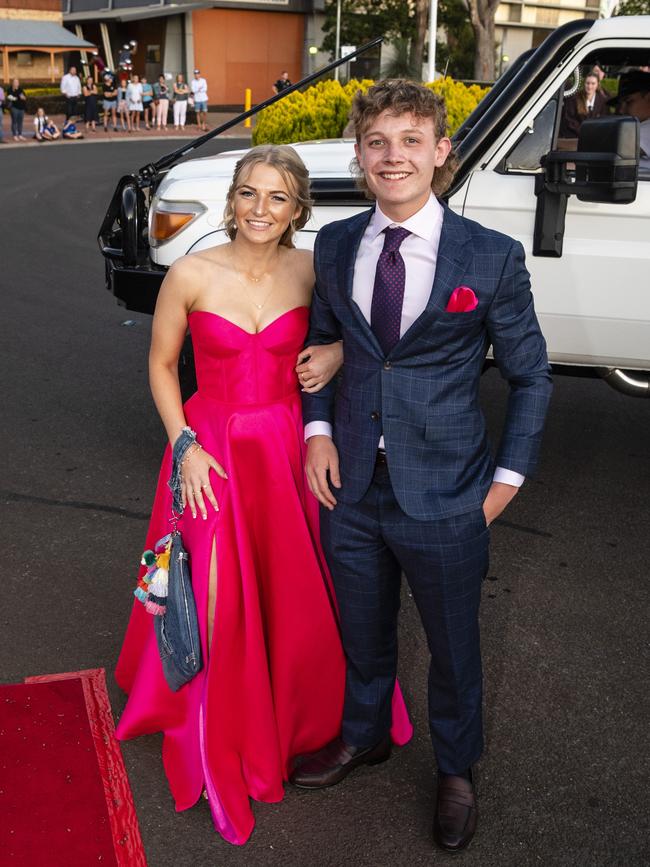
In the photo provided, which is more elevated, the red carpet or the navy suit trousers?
the navy suit trousers

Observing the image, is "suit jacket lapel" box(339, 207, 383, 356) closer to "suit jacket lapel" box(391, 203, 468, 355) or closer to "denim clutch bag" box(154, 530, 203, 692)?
"suit jacket lapel" box(391, 203, 468, 355)

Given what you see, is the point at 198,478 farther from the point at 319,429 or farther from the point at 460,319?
the point at 460,319

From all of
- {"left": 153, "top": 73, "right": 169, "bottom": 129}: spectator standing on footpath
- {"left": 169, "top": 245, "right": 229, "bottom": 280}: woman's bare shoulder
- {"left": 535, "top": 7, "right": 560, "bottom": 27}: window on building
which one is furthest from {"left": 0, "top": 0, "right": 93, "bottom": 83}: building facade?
{"left": 169, "top": 245, "right": 229, "bottom": 280}: woman's bare shoulder

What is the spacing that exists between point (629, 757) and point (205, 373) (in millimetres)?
1831

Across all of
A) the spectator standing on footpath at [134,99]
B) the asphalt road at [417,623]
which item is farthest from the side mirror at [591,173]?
the spectator standing on footpath at [134,99]

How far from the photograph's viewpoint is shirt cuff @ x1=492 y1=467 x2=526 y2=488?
263 centimetres

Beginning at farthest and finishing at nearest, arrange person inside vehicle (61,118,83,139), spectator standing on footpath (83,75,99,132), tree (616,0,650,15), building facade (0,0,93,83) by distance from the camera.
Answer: tree (616,0,650,15) < building facade (0,0,93,83) < spectator standing on footpath (83,75,99,132) < person inside vehicle (61,118,83,139)

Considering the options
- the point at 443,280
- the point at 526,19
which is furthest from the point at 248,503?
the point at 526,19

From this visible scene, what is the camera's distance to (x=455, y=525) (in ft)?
8.84

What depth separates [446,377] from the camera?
2.62 m

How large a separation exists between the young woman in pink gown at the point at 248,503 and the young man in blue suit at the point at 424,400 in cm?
20

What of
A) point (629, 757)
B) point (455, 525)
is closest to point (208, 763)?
point (455, 525)

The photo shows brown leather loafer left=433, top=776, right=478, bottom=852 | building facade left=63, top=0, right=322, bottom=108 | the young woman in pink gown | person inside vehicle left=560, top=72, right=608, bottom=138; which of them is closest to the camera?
brown leather loafer left=433, top=776, right=478, bottom=852

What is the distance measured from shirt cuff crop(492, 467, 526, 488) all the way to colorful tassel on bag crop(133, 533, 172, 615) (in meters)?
1.04
